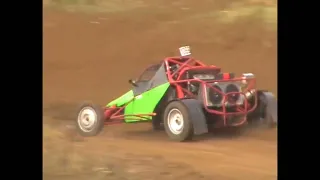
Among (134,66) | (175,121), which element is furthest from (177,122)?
(134,66)

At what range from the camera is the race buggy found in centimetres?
266

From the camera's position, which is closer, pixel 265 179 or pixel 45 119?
pixel 265 179

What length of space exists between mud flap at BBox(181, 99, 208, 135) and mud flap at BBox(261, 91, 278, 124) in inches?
13.0

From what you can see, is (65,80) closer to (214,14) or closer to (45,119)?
(45,119)

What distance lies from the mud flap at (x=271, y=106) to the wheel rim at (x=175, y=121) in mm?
446

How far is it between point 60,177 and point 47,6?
37.3 inches

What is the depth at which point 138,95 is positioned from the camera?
9.19ft

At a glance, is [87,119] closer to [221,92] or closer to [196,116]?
[196,116]

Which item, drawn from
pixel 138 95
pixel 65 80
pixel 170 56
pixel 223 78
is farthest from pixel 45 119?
pixel 223 78

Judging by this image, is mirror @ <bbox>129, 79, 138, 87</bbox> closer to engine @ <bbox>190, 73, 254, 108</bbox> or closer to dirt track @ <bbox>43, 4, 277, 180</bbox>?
dirt track @ <bbox>43, 4, 277, 180</bbox>

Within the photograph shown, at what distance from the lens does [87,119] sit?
2.81 m

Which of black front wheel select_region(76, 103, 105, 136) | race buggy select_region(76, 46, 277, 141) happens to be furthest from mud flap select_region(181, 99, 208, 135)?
black front wheel select_region(76, 103, 105, 136)

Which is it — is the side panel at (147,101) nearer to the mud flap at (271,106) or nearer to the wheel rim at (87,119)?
the wheel rim at (87,119)

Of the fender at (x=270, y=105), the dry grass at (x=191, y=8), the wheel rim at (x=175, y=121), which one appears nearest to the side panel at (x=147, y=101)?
the wheel rim at (x=175, y=121)
